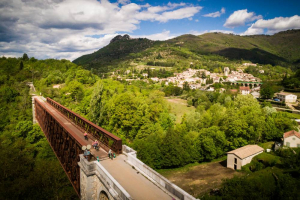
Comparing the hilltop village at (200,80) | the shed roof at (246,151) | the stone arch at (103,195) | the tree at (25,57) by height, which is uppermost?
the tree at (25,57)

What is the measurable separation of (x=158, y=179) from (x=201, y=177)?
20.3m

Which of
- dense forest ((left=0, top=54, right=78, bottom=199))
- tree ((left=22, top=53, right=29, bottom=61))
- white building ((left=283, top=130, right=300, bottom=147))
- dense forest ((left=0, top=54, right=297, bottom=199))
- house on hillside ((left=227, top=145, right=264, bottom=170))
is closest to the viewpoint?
dense forest ((left=0, top=54, right=78, bottom=199))

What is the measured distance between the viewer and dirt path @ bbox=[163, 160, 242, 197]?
23.5 m

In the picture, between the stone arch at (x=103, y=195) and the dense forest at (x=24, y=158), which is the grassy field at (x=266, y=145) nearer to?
the dense forest at (x=24, y=158)

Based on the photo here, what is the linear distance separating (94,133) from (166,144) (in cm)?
1470

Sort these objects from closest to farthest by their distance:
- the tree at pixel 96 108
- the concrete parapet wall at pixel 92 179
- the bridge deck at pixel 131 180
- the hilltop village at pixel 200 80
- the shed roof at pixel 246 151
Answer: the bridge deck at pixel 131 180 < the concrete parapet wall at pixel 92 179 < the shed roof at pixel 246 151 < the tree at pixel 96 108 < the hilltop village at pixel 200 80

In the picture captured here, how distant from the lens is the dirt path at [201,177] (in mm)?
23547

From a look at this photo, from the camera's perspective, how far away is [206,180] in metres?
25.5

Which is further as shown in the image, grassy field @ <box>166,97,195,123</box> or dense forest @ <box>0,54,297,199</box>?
grassy field @ <box>166,97,195,123</box>

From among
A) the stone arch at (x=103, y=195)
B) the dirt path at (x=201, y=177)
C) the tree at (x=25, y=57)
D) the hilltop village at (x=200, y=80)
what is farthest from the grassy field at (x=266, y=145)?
the tree at (x=25, y=57)

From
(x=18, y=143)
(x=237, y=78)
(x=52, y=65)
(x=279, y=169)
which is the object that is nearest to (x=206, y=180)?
(x=279, y=169)

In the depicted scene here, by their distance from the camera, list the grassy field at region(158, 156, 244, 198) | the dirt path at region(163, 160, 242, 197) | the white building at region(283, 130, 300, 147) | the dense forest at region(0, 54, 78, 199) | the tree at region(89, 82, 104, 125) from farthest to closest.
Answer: the white building at region(283, 130, 300, 147) < the tree at region(89, 82, 104, 125) < the grassy field at region(158, 156, 244, 198) < the dirt path at region(163, 160, 242, 197) < the dense forest at region(0, 54, 78, 199)

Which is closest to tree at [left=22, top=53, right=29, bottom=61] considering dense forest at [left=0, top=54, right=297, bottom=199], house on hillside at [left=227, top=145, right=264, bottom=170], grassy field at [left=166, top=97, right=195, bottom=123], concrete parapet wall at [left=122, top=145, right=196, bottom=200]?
dense forest at [left=0, top=54, right=297, bottom=199]

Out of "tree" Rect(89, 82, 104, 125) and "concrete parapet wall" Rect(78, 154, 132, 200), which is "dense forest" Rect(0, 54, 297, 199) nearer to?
"tree" Rect(89, 82, 104, 125)
